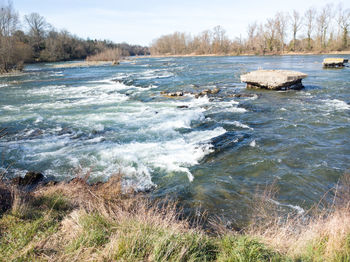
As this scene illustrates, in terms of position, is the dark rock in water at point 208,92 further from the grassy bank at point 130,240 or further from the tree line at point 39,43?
the tree line at point 39,43

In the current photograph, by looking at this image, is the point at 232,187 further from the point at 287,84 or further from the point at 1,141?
the point at 287,84

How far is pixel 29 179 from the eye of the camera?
233 inches

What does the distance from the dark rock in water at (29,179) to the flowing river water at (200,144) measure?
17.7 inches

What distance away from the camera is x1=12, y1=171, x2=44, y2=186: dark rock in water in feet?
18.9

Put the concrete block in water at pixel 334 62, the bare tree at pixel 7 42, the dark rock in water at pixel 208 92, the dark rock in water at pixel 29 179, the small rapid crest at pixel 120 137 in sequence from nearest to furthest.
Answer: the dark rock in water at pixel 29 179
the small rapid crest at pixel 120 137
the dark rock in water at pixel 208 92
the concrete block in water at pixel 334 62
the bare tree at pixel 7 42

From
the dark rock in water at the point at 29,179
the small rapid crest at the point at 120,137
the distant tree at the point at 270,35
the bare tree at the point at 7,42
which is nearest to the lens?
the dark rock in water at the point at 29,179

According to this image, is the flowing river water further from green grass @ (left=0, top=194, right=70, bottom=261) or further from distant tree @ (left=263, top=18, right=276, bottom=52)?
distant tree @ (left=263, top=18, right=276, bottom=52)

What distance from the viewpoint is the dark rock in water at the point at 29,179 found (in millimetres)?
5766

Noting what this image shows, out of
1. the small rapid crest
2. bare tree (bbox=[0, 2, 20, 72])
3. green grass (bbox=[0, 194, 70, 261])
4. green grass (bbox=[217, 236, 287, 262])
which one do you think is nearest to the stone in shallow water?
the small rapid crest

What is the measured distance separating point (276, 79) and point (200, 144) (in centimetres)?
1087

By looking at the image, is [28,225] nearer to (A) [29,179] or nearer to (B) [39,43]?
(A) [29,179]

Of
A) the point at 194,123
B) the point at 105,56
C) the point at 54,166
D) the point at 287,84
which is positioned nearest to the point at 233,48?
the point at 105,56

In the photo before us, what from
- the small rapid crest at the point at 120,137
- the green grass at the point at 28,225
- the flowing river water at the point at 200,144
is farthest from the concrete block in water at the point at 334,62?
the green grass at the point at 28,225

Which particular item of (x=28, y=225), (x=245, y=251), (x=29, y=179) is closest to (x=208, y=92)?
(x=29, y=179)
